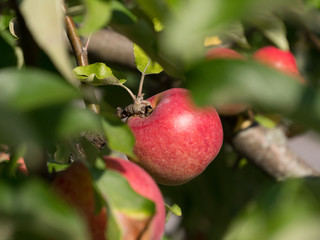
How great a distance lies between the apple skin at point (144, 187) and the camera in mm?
573

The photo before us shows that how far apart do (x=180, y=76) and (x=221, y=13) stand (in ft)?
0.68

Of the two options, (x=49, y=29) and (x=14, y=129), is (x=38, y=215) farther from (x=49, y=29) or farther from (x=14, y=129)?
(x=49, y=29)

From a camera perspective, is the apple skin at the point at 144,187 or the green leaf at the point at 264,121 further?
the green leaf at the point at 264,121

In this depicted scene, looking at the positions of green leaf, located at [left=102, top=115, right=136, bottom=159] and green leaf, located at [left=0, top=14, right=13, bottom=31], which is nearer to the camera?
green leaf, located at [left=102, top=115, right=136, bottom=159]

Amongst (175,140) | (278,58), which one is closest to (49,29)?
(175,140)

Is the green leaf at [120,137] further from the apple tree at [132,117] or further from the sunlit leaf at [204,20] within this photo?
the sunlit leaf at [204,20]

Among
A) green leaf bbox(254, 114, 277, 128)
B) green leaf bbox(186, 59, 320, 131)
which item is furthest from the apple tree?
green leaf bbox(254, 114, 277, 128)

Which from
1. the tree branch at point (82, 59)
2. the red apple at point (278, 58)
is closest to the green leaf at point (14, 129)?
the tree branch at point (82, 59)

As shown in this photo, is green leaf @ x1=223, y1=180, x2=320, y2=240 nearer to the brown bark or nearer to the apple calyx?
the apple calyx

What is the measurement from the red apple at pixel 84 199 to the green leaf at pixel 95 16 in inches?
7.8

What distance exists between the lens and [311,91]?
0.31m

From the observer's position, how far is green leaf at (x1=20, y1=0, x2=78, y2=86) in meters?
0.42

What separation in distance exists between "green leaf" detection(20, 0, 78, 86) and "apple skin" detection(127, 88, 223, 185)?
0.36 m

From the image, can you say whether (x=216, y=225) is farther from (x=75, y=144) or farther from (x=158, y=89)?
(x=75, y=144)
